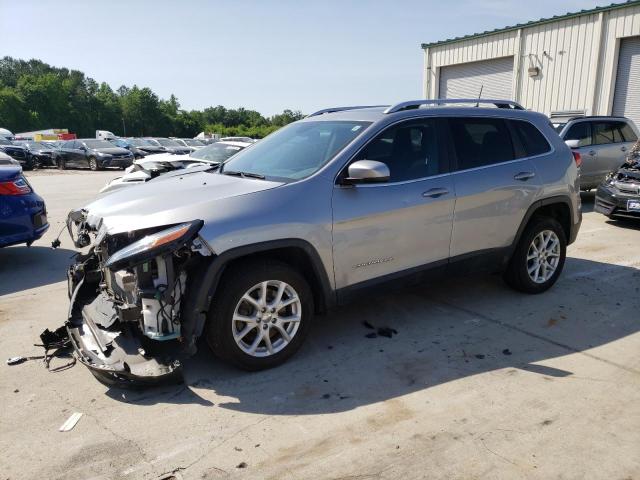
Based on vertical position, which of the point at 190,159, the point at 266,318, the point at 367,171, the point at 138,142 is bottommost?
the point at 266,318

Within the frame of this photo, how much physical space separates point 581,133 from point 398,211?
851 centimetres

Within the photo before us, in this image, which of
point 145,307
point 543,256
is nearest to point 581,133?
point 543,256

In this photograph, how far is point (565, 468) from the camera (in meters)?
2.73

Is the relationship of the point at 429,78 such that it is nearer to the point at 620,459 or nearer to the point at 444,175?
the point at 444,175

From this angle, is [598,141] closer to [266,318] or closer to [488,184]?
[488,184]

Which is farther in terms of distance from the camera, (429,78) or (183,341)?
(429,78)

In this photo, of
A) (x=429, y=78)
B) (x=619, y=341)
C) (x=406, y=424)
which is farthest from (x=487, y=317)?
(x=429, y=78)

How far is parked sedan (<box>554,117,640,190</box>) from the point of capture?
10797mm

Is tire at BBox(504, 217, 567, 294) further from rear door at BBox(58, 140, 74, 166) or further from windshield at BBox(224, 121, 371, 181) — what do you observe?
rear door at BBox(58, 140, 74, 166)

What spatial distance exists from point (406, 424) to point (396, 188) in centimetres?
185

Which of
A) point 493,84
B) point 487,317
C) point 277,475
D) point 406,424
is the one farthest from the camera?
point 493,84

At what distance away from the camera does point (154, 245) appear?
3207mm

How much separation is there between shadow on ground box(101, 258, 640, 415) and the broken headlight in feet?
3.09

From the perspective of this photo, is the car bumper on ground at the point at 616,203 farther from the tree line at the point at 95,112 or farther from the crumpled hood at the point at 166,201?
the tree line at the point at 95,112
